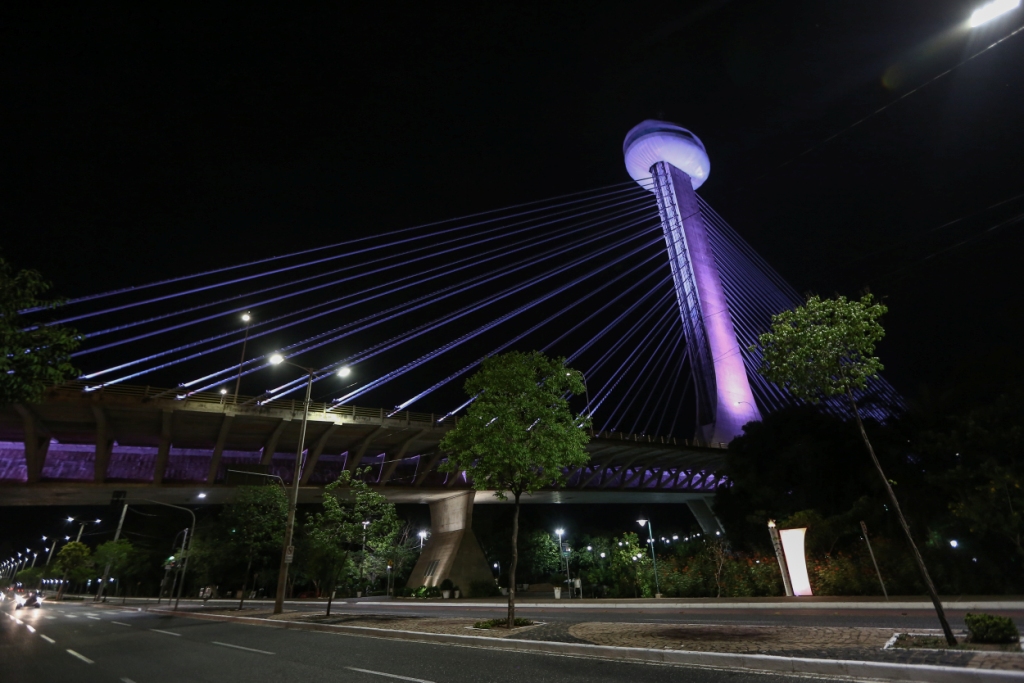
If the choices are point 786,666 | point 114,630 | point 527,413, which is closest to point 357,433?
point 114,630

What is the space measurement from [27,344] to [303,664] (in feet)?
25.5

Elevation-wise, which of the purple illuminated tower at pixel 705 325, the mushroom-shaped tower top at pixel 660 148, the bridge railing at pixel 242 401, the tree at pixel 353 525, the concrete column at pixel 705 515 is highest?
the mushroom-shaped tower top at pixel 660 148

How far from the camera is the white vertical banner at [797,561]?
21.9m

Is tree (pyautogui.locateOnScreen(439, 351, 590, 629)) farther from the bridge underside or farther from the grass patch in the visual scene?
the bridge underside

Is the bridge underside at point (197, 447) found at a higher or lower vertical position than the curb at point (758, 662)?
higher

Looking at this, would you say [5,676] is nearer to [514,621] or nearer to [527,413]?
[514,621]

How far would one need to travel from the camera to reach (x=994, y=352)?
22.5 m

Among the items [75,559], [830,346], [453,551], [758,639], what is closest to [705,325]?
[453,551]

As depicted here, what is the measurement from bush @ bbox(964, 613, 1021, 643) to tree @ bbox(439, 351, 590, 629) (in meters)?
8.73

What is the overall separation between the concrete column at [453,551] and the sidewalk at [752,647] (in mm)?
30451

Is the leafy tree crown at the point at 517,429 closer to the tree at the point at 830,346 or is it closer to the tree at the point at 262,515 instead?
the tree at the point at 830,346

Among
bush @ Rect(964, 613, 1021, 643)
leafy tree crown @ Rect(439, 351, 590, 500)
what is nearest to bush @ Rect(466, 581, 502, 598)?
leafy tree crown @ Rect(439, 351, 590, 500)

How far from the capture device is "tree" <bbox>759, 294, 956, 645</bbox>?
10969 mm

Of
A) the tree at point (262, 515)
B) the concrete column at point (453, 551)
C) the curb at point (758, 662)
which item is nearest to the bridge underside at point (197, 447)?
the concrete column at point (453, 551)
